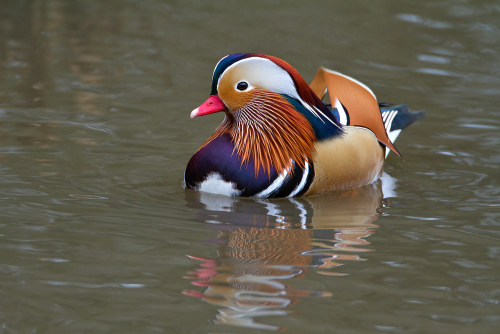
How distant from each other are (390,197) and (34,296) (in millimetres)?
2645

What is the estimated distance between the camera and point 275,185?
208 inches

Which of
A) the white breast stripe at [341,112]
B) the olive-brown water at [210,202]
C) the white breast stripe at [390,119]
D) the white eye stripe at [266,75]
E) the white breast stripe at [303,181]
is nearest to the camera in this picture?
the olive-brown water at [210,202]

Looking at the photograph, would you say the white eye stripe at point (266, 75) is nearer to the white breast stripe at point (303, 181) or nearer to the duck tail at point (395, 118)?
the white breast stripe at point (303, 181)

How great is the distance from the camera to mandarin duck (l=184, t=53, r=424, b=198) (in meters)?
5.18

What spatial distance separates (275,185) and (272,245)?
33.7 inches

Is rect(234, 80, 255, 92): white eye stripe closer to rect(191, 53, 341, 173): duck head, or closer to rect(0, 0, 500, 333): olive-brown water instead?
rect(191, 53, 341, 173): duck head

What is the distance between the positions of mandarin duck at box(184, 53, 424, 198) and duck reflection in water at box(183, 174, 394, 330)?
0.10m

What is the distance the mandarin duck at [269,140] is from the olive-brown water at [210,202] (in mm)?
116

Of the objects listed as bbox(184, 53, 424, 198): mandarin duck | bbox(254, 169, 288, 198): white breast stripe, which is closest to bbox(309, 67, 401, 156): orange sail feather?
bbox(184, 53, 424, 198): mandarin duck

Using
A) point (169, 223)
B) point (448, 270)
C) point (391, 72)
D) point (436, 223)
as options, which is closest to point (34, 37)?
point (391, 72)

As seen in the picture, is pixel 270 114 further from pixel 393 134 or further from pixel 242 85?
pixel 393 134


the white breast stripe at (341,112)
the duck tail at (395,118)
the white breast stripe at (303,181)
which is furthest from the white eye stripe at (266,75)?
the duck tail at (395,118)

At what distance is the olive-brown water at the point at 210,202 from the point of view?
3648mm

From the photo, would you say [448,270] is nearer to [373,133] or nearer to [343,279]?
[343,279]
